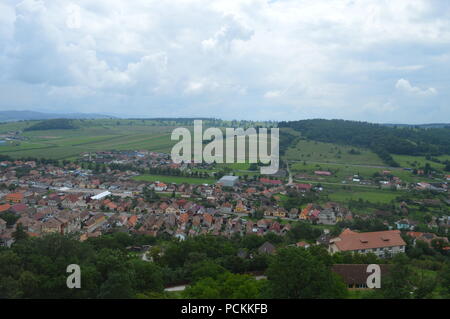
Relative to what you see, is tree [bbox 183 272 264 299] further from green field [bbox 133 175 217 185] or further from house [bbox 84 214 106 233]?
green field [bbox 133 175 217 185]

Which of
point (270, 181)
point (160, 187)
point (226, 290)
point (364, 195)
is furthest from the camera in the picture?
point (270, 181)

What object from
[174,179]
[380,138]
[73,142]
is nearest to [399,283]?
[174,179]

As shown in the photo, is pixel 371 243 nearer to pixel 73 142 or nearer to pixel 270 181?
pixel 270 181

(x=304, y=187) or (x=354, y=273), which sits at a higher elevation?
(x=354, y=273)

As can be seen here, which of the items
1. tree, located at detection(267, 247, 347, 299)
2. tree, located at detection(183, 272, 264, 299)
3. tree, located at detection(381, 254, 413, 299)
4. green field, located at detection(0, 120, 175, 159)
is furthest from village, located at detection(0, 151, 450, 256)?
green field, located at detection(0, 120, 175, 159)

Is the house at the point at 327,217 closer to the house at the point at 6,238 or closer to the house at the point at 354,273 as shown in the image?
the house at the point at 354,273

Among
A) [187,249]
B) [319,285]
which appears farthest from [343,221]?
[319,285]
